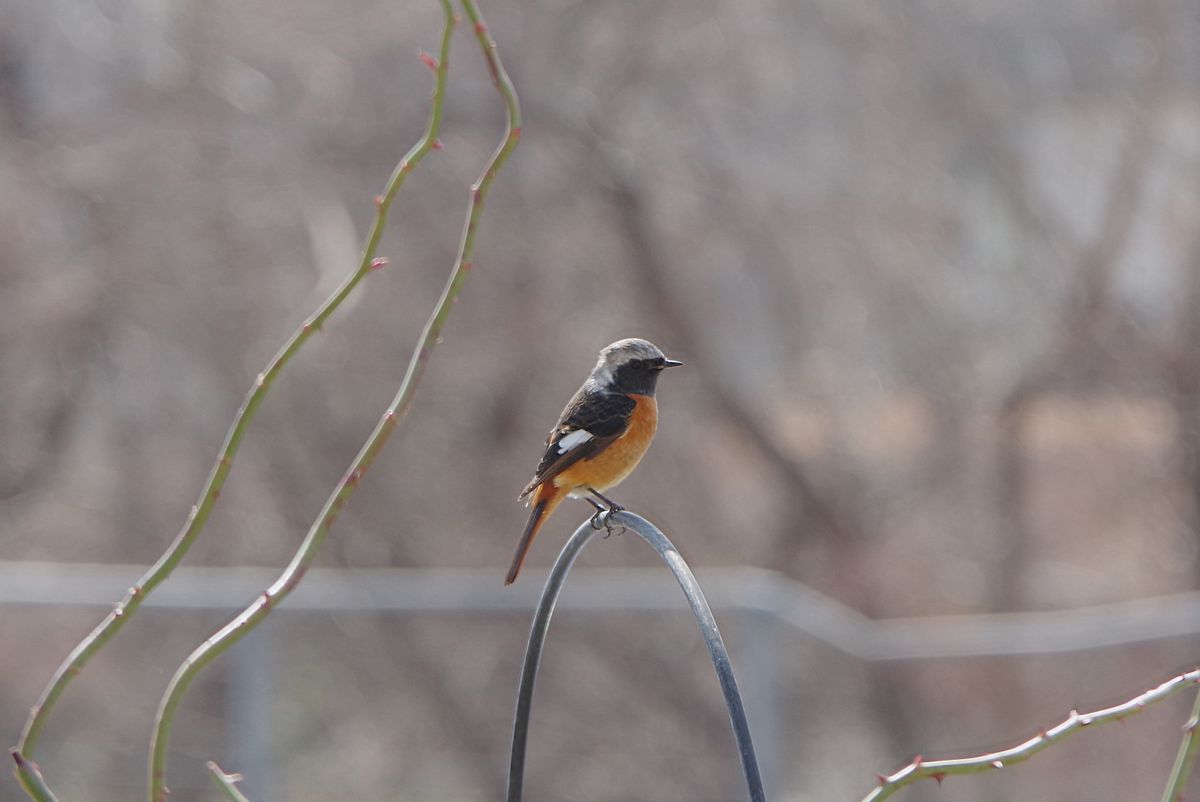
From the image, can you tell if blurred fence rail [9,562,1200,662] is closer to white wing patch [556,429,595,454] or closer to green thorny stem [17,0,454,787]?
white wing patch [556,429,595,454]

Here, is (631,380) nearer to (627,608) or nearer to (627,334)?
(627,608)

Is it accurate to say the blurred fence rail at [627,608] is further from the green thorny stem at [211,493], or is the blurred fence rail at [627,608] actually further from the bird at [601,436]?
the green thorny stem at [211,493]

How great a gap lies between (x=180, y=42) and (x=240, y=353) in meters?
2.16

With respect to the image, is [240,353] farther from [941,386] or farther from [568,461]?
[568,461]

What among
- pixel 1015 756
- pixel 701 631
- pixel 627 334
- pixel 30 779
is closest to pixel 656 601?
pixel 627 334

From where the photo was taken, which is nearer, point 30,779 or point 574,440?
point 30,779

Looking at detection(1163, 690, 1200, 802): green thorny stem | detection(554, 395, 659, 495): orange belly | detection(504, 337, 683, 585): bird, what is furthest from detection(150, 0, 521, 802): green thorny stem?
detection(554, 395, 659, 495): orange belly

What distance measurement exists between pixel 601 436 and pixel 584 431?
58mm

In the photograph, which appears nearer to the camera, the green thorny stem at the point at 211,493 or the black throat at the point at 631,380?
the green thorny stem at the point at 211,493

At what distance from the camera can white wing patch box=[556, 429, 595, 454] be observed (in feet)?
14.5

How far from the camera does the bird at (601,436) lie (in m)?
4.42

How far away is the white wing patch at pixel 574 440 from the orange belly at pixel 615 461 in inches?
2.3

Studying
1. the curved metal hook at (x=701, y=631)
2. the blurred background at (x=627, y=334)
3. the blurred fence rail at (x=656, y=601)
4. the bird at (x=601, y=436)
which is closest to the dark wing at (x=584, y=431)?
the bird at (x=601, y=436)

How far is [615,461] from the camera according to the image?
4.45 metres
